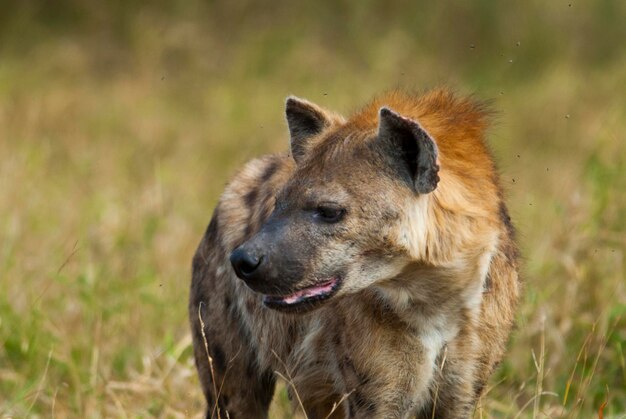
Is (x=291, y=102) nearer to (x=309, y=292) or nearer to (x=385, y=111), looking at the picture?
(x=385, y=111)

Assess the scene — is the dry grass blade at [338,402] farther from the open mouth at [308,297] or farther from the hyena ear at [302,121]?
the hyena ear at [302,121]

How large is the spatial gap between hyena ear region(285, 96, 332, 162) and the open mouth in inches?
20.7

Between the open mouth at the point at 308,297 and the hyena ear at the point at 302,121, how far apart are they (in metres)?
0.53

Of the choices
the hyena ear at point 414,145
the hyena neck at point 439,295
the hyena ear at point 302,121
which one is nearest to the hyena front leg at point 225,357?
the hyena ear at point 302,121

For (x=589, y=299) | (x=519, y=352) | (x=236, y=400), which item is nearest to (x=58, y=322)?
(x=236, y=400)

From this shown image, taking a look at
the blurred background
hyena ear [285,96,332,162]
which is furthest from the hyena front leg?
hyena ear [285,96,332,162]

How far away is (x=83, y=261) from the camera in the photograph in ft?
20.2

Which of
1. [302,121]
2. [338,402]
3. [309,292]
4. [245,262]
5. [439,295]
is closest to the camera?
[245,262]

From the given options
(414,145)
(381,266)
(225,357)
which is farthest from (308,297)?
(225,357)

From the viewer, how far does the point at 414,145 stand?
3357 mm

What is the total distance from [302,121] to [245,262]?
68cm

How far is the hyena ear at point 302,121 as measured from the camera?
374 centimetres

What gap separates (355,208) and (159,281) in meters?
3.15

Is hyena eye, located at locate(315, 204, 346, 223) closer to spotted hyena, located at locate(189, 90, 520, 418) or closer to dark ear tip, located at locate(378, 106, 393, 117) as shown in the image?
spotted hyena, located at locate(189, 90, 520, 418)
